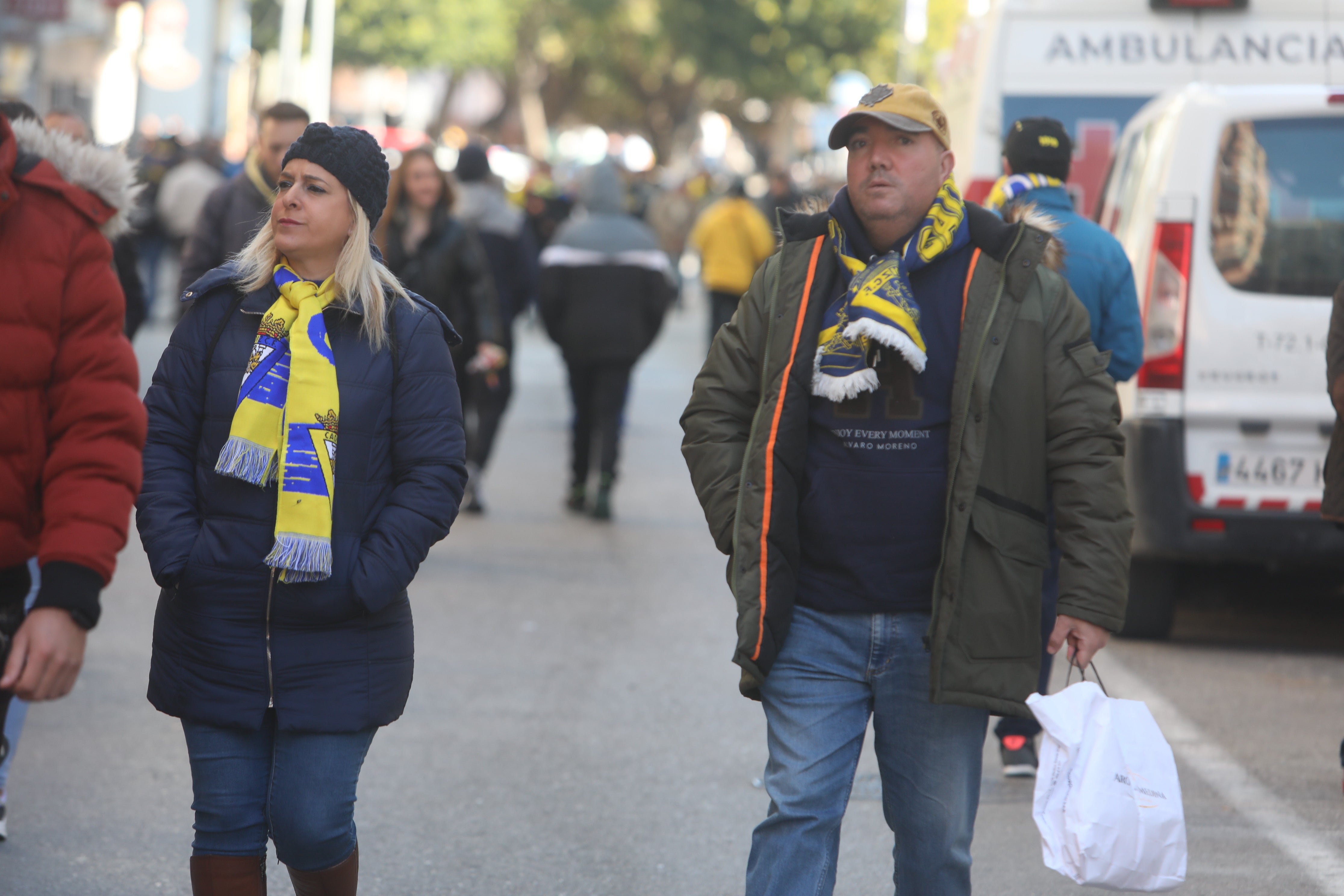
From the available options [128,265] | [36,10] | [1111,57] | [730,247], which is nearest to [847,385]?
[128,265]

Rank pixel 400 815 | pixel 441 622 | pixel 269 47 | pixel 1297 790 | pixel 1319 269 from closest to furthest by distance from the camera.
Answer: pixel 400 815, pixel 1297 790, pixel 1319 269, pixel 441 622, pixel 269 47

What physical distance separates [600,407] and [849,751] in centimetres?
684

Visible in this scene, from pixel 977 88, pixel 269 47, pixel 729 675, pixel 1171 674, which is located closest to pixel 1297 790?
pixel 1171 674

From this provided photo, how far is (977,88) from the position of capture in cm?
1009

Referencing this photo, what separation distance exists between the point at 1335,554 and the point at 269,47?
57678 mm

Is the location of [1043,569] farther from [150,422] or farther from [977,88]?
[977,88]

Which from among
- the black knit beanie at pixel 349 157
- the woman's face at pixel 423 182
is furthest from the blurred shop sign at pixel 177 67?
the black knit beanie at pixel 349 157

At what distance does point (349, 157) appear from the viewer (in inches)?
140

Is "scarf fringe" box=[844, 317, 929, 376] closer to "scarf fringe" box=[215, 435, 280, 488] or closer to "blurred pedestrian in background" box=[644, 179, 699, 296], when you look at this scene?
"scarf fringe" box=[215, 435, 280, 488]

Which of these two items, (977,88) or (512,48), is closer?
(977,88)

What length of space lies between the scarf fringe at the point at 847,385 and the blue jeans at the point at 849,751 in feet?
1.36

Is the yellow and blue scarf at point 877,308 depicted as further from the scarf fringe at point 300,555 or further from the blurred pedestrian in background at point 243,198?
the blurred pedestrian in background at point 243,198

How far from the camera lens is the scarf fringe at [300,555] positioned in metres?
3.34

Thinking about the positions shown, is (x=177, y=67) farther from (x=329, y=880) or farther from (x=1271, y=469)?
(x=329, y=880)
